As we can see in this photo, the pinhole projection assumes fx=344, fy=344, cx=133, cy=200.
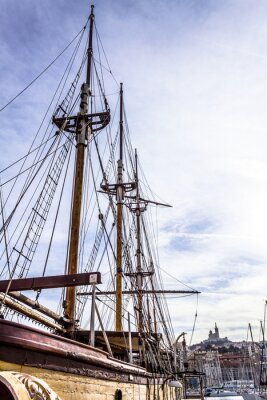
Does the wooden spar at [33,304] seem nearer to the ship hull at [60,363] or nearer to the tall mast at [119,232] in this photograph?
the ship hull at [60,363]

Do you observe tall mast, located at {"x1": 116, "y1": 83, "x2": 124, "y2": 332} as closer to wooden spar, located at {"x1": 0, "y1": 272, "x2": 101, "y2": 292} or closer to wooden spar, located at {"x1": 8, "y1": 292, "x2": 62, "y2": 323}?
wooden spar, located at {"x1": 8, "y1": 292, "x2": 62, "y2": 323}

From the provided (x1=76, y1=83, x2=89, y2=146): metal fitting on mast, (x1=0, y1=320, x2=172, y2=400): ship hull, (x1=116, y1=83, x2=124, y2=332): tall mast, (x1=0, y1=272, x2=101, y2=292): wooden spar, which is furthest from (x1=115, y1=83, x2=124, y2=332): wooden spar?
(x1=0, y1=272, x2=101, y2=292): wooden spar

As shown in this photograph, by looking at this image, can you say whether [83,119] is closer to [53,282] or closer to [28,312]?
[53,282]

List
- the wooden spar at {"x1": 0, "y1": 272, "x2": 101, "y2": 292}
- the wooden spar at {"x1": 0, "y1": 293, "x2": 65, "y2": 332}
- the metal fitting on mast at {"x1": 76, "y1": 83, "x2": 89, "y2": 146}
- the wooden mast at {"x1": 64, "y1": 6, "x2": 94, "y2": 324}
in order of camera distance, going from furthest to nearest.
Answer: the metal fitting on mast at {"x1": 76, "y1": 83, "x2": 89, "y2": 146}, the wooden mast at {"x1": 64, "y1": 6, "x2": 94, "y2": 324}, the wooden spar at {"x1": 0, "y1": 272, "x2": 101, "y2": 292}, the wooden spar at {"x1": 0, "y1": 293, "x2": 65, "y2": 332}

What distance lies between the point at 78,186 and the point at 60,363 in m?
7.11

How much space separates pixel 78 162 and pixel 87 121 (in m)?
2.05

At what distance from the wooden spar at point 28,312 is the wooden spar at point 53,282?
0.94ft

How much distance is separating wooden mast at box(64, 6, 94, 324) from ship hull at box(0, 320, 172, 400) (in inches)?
73.3

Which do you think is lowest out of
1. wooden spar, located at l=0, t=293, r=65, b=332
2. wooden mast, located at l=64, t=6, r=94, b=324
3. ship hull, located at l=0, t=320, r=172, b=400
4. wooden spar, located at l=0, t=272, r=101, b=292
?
ship hull, located at l=0, t=320, r=172, b=400

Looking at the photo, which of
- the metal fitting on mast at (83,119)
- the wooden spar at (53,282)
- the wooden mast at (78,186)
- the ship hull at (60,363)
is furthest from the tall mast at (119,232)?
the wooden spar at (53,282)

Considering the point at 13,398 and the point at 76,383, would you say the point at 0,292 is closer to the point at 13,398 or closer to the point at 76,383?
the point at 76,383

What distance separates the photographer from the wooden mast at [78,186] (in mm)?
9430

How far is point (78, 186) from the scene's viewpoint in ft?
37.3

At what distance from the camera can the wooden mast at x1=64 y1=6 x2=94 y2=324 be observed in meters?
9.43
